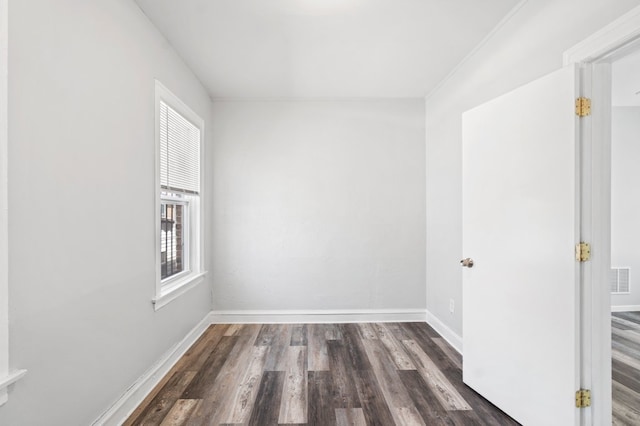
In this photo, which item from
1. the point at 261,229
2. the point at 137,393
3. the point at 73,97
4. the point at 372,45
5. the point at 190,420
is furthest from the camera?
the point at 261,229

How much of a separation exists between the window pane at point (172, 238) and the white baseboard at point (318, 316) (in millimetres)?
905

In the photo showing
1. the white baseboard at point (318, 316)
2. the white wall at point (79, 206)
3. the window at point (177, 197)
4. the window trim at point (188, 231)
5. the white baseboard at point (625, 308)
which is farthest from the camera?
the white baseboard at point (625, 308)

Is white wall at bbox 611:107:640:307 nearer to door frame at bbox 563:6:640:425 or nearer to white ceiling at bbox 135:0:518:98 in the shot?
white ceiling at bbox 135:0:518:98

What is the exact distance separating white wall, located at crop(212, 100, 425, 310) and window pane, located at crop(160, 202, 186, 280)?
552mm

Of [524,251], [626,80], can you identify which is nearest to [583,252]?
[524,251]

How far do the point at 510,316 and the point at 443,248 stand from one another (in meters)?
1.33

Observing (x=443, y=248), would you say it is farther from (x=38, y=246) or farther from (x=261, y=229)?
(x=38, y=246)

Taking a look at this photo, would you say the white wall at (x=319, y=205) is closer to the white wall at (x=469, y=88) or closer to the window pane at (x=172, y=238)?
the white wall at (x=469, y=88)

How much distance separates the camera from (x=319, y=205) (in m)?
3.64

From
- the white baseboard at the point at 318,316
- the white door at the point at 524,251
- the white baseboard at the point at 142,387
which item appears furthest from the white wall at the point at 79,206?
the white door at the point at 524,251

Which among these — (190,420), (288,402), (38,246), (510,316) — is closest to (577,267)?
(510,316)

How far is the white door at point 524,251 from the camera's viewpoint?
5.25 feet

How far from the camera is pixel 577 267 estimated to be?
5.16ft

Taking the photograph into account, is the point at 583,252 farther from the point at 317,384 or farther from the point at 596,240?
the point at 317,384
